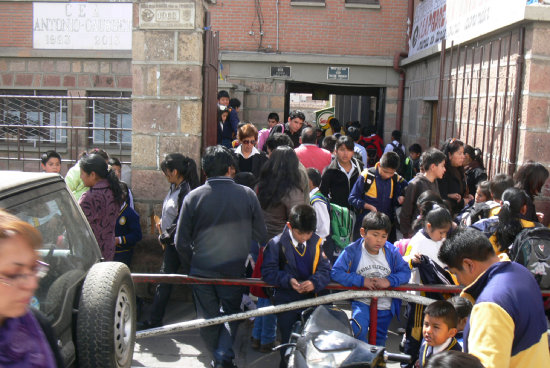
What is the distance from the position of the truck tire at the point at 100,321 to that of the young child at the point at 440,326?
6.06 ft

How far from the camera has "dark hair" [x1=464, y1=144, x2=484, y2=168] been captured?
714 centimetres

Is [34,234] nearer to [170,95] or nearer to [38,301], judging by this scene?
[38,301]

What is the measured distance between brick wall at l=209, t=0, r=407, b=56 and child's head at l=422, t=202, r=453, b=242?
31.3 feet

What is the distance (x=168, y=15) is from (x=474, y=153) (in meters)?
4.02

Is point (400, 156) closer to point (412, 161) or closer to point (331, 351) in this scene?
point (412, 161)

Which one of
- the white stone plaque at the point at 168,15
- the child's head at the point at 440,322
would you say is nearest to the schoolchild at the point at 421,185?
the child's head at the point at 440,322

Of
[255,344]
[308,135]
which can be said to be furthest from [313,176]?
[255,344]

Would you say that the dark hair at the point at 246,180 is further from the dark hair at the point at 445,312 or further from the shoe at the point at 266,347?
the dark hair at the point at 445,312

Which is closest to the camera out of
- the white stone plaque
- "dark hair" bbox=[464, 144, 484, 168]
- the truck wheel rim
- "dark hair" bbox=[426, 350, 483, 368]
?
"dark hair" bbox=[426, 350, 483, 368]

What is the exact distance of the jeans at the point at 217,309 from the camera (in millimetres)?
A: 4496

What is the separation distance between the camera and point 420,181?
19.7 feet

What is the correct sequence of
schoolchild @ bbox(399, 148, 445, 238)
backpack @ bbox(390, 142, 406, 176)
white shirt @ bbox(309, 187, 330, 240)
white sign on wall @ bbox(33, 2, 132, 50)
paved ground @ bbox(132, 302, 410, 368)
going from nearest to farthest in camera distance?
1. paved ground @ bbox(132, 302, 410, 368)
2. white shirt @ bbox(309, 187, 330, 240)
3. schoolchild @ bbox(399, 148, 445, 238)
4. backpack @ bbox(390, 142, 406, 176)
5. white sign on wall @ bbox(33, 2, 132, 50)

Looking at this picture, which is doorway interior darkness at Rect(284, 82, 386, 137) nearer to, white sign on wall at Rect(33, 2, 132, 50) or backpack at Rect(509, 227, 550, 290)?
white sign on wall at Rect(33, 2, 132, 50)

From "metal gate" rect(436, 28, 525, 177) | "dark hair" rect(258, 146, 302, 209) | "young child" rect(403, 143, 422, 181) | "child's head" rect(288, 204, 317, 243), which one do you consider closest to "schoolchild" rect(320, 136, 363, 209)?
"dark hair" rect(258, 146, 302, 209)
